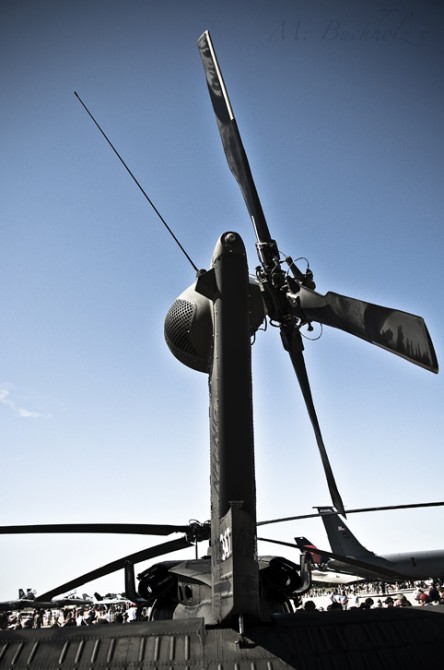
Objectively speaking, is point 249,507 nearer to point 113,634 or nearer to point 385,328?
point 113,634

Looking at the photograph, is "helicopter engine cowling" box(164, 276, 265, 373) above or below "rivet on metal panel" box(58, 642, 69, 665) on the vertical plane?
above

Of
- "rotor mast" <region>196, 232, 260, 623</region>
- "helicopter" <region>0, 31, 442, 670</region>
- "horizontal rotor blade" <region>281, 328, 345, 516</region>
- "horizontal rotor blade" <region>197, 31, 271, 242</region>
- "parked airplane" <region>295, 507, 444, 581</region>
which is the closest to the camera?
"helicopter" <region>0, 31, 442, 670</region>

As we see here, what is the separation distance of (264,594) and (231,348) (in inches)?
167

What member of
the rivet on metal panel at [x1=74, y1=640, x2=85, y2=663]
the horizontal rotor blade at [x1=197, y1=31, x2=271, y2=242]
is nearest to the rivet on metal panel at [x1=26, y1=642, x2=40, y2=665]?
the rivet on metal panel at [x1=74, y1=640, x2=85, y2=663]

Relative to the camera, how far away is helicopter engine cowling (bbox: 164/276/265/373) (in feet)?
23.1

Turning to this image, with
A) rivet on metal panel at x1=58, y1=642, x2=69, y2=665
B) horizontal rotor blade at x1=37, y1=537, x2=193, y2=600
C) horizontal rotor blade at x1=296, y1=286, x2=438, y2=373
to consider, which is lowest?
rivet on metal panel at x1=58, y1=642, x2=69, y2=665

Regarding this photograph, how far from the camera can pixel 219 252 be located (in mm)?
6609

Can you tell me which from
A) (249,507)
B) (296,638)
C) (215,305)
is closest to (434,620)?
(296,638)

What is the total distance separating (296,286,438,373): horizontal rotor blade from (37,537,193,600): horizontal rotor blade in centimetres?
457

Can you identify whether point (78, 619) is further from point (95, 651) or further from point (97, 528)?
point (95, 651)

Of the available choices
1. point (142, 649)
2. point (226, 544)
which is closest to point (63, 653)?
point (142, 649)

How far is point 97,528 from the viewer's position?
274 inches

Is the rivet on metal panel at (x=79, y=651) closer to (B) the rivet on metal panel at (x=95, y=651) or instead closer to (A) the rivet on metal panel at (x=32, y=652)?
(B) the rivet on metal panel at (x=95, y=651)

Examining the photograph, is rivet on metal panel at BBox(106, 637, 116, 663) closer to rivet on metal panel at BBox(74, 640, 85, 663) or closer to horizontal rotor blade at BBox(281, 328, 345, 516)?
rivet on metal panel at BBox(74, 640, 85, 663)
